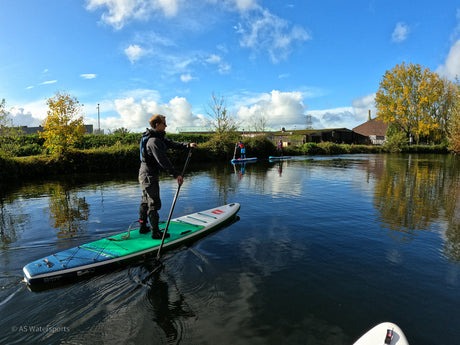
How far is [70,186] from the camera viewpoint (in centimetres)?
1359

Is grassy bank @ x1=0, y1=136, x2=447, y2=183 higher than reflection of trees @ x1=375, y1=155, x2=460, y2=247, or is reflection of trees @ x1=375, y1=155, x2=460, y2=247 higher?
grassy bank @ x1=0, y1=136, x2=447, y2=183

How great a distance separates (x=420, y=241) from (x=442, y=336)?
3131 millimetres

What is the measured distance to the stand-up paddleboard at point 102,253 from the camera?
3932mm

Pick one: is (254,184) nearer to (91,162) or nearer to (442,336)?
(442,336)

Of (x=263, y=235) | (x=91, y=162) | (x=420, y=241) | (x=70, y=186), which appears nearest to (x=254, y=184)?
(x=263, y=235)

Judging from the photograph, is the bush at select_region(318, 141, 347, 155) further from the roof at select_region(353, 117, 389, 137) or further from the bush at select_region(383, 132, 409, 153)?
the roof at select_region(353, 117, 389, 137)

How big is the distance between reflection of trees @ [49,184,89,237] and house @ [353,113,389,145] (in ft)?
Answer: 210

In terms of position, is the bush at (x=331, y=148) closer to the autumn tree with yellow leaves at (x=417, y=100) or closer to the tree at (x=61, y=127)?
the autumn tree with yellow leaves at (x=417, y=100)

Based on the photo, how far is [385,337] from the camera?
2.40m

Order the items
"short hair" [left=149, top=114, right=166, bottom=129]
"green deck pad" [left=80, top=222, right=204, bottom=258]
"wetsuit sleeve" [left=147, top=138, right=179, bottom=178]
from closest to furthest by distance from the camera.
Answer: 1. "green deck pad" [left=80, top=222, right=204, bottom=258]
2. "wetsuit sleeve" [left=147, top=138, right=179, bottom=178]
3. "short hair" [left=149, top=114, right=166, bottom=129]

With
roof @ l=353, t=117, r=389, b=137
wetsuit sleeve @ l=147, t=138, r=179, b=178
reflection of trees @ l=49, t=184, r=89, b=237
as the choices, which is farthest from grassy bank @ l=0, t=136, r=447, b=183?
roof @ l=353, t=117, r=389, b=137

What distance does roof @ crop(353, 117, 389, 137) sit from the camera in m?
64.1

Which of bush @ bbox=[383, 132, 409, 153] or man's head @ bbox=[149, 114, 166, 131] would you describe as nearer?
man's head @ bbox=[149, 114, 166, 131]

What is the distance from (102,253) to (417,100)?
57.7m
